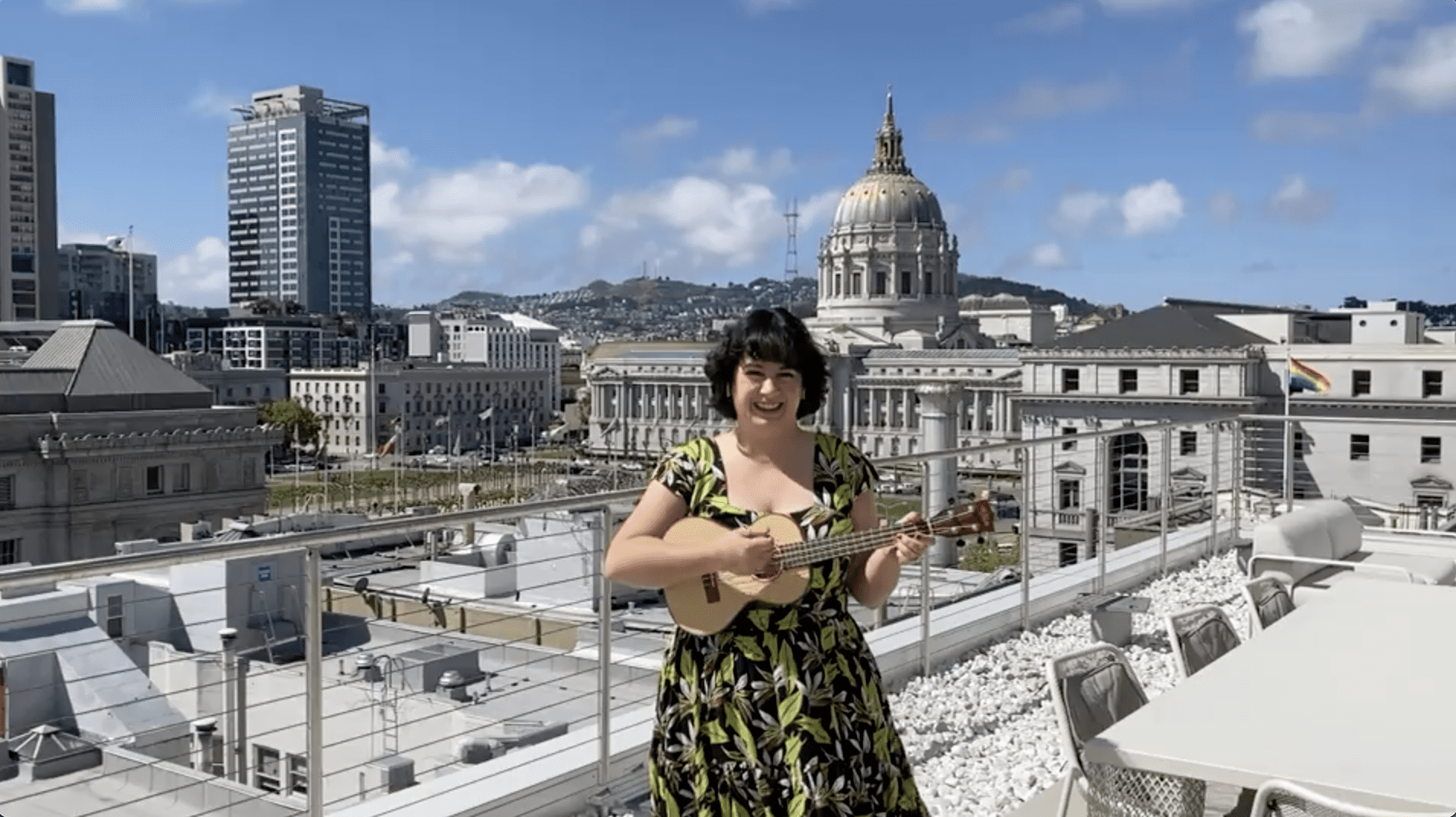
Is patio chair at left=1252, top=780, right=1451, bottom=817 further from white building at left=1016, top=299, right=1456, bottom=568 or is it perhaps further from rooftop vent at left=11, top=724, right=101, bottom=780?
white building at left=1016, top=299, right=1456, bottom=568

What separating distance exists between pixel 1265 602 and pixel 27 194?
117 metres

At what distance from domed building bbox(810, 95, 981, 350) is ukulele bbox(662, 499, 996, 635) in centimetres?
8804

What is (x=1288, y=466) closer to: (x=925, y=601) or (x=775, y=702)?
(x=925, y=601)

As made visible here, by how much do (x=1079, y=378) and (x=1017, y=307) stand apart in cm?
9371

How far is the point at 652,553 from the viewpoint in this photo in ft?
6.13

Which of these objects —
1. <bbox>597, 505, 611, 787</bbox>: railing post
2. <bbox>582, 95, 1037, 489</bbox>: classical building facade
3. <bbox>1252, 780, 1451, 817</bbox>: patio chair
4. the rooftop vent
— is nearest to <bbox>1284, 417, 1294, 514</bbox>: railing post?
<bbox>597, 505, 611, 787</bbox>: railing post

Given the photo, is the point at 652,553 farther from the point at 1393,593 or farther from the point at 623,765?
the point at 1393,593

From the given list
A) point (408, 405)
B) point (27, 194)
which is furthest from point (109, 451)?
point (27, 194)

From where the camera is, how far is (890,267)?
92250mm

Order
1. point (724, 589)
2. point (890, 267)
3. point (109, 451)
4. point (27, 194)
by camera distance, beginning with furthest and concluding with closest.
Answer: point (27, 194) < point (890, 267) < point (109, 451) < point (724, 589)

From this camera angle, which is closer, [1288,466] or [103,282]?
[1288,466]

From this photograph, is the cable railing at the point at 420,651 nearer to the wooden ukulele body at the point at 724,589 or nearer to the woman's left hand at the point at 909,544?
the woman's left hand at the point at 909,544

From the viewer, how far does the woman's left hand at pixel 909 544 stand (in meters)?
1.90

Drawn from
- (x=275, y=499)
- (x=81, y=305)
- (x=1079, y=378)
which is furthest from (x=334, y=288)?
(x=1079, y=378)
